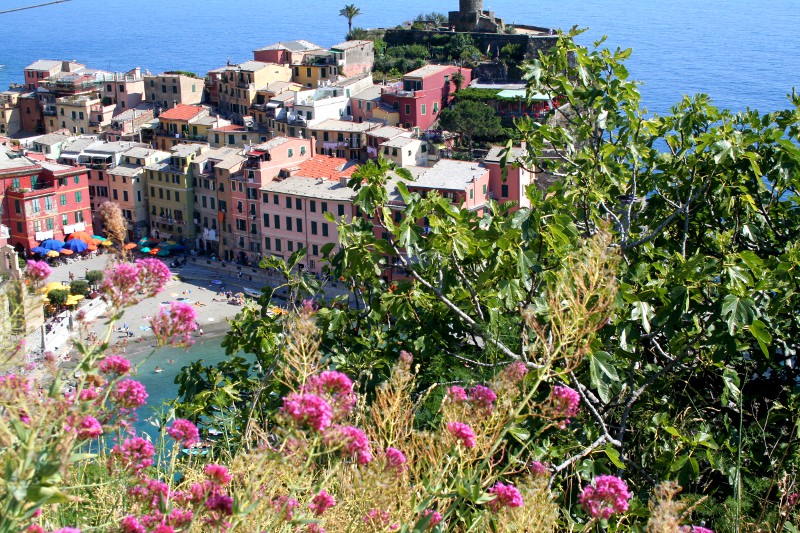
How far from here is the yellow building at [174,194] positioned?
97.4 feet

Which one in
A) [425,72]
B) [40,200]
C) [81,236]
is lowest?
[81,236]

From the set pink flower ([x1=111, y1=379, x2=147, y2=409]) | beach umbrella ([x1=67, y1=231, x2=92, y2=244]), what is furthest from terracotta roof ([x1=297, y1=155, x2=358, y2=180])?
pink flower ([x1=111, y1=379, x2=147, y2=409])

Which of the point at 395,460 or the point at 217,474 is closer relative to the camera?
→ the point at 217,474

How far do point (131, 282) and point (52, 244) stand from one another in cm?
2717

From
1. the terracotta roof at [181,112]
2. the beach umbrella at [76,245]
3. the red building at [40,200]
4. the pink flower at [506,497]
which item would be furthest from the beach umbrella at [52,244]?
the pink flower at [506,497]

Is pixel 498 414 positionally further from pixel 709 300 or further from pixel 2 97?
pixel 2 97

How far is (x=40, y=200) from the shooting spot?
2853 centimetres

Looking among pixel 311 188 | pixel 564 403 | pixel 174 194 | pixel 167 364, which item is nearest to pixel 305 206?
pixel 311 188

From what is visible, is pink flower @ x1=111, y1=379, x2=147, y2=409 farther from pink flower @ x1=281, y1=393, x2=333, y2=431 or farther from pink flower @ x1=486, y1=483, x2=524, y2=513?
pink flower @ x1=486, y1=483, x2=524, y2=513

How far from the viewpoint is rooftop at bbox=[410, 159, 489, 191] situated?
24750 millimetres

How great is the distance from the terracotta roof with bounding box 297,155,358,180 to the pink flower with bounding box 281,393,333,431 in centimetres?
2520

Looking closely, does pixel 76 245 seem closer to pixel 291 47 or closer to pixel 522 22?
pixel 291 47

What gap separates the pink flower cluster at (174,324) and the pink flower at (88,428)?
19 cm

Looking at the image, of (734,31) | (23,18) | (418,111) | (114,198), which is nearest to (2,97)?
(114,198)
